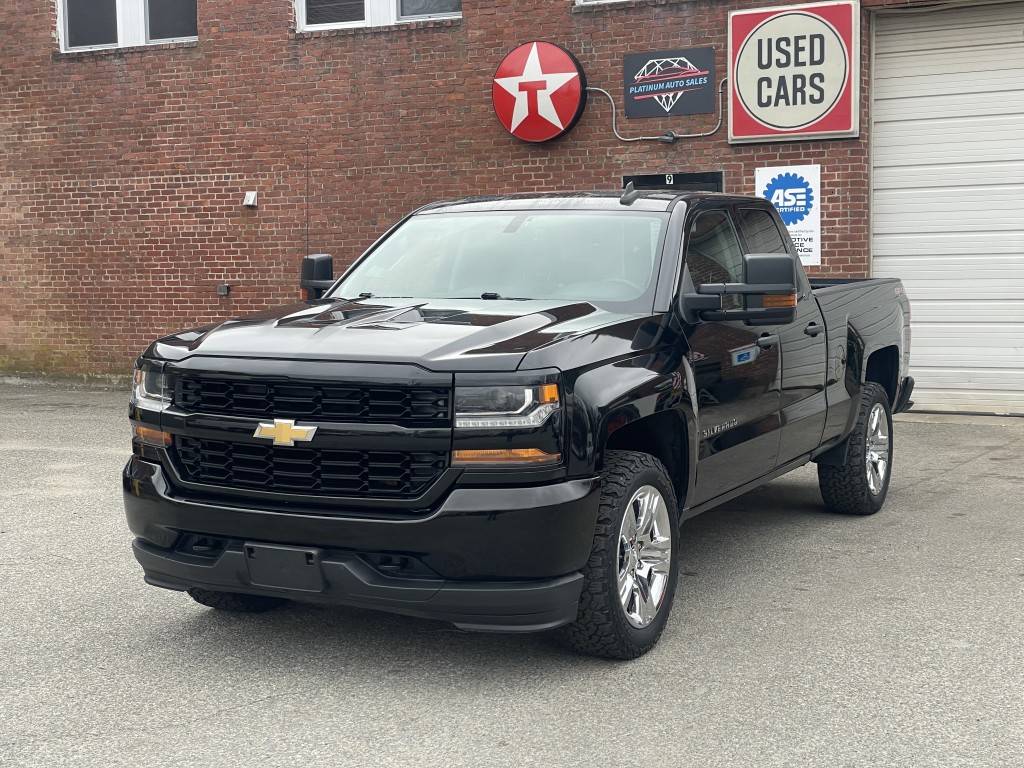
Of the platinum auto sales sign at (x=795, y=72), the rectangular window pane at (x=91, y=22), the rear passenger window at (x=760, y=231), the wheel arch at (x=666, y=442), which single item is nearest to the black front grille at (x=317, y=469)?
the wheel arch at (x=666, y=442)

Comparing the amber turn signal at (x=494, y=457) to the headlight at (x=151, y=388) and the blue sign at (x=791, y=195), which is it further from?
the blue sign at (x=791, y=195)

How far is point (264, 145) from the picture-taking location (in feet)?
48.6

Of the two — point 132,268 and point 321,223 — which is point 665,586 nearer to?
point 321,223

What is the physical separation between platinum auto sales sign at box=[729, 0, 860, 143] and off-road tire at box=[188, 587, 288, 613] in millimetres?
8774

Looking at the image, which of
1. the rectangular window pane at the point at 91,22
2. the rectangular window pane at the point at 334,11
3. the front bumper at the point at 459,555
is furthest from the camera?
the rectangular window pane at the point at 91,22

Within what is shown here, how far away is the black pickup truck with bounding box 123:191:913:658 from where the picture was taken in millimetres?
4289

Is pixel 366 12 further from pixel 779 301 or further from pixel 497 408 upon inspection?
pixel 497 408

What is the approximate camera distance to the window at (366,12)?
46.3ft

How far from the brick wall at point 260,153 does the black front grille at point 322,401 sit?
9114 millimetres

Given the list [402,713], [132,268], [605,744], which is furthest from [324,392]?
[132,268]

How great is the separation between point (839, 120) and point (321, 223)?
5.81 metres

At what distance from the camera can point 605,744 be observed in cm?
395

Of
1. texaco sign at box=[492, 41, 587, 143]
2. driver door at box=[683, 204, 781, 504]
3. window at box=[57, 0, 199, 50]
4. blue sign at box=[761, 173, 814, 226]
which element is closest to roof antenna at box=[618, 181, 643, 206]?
driver door at box=[683, 204, 781, 504]

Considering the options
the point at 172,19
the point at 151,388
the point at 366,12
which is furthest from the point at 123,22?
the point at 151,388
